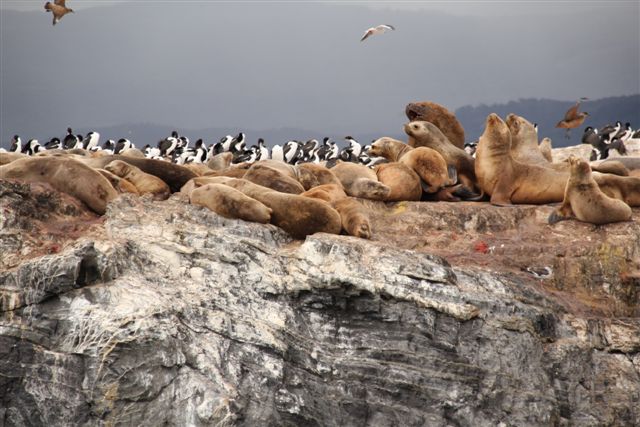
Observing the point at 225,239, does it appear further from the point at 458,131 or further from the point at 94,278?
the point at 458,131

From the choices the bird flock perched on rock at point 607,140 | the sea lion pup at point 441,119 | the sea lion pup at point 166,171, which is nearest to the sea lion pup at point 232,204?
the sea lion pup at point 166,171

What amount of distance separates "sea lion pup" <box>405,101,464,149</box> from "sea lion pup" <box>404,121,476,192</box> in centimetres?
60

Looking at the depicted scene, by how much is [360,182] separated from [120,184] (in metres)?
2.74

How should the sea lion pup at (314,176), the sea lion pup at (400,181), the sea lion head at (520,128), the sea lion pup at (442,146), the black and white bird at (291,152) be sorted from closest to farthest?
the sea lion pup at (400,181) < the sea lion pup at (314,176) < the sea lion pup at (442,146) < the sea lion head at (520,128) < the black and white bird at (291,152)

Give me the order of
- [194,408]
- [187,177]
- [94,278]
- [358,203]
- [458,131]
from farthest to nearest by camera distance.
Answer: [458,131]
[187,177]
[358,203]
[94,278]
[194,408]

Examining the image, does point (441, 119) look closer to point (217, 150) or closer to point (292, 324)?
point (292, 324)

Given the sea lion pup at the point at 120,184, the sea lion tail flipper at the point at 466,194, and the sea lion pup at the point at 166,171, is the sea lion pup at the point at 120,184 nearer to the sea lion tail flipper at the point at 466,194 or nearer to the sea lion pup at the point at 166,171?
the sea lion pup at the point at 166,171

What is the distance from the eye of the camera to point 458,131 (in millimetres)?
13977

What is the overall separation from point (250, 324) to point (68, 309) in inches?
60.5

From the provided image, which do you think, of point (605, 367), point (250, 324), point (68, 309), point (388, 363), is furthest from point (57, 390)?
point (605, 367)

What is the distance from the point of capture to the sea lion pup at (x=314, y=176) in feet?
38.0

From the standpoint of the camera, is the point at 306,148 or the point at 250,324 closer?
the point at 250,324

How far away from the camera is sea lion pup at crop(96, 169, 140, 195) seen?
10469 millimetres

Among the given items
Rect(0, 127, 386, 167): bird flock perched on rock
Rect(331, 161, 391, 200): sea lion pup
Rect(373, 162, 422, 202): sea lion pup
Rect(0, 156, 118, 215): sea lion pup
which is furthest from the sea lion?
Rect(0, 127, 386, 167): bird flock perched on rock
